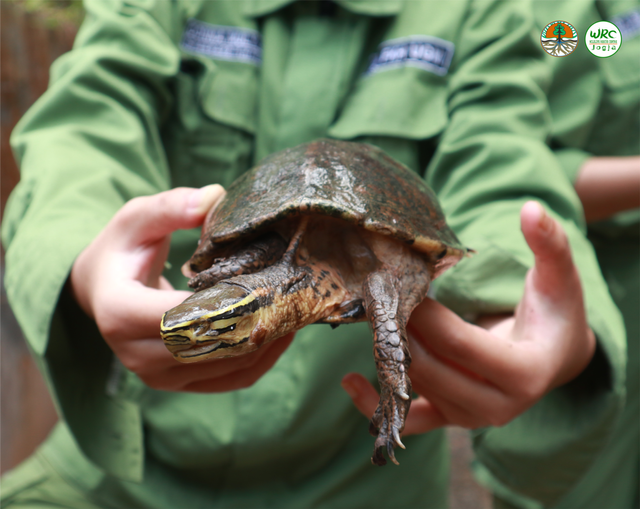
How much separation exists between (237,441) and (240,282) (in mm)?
842

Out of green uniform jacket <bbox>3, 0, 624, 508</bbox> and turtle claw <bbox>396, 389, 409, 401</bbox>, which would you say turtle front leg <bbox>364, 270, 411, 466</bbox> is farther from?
green uniform jacket <bbox>3, 0, 624, 508</bbox>

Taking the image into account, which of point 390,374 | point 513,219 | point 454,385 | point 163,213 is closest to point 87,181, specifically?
point 163,213

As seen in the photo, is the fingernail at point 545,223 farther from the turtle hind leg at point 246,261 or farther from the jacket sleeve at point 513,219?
the turtle hind leg at point 246,261

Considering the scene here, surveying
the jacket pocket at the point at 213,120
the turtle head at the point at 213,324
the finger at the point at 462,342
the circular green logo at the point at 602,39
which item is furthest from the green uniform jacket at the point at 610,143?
the turtle head at the point at 213,324

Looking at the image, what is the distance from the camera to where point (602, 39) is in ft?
6.84

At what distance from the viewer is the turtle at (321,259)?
1.01 meters

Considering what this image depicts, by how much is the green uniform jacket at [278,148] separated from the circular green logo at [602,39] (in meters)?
0.36

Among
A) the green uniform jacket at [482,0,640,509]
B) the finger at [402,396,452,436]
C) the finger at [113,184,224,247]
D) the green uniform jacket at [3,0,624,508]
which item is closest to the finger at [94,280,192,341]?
the finger at [113,184,224,247]

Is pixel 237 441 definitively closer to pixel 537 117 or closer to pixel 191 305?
pixel 191 305

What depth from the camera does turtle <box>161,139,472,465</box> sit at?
101 cm

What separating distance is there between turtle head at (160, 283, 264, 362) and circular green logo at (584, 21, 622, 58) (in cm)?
185

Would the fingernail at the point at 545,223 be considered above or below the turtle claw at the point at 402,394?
above

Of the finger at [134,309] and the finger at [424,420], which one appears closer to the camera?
the finger at [134,309]

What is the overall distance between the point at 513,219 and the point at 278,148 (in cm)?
83
